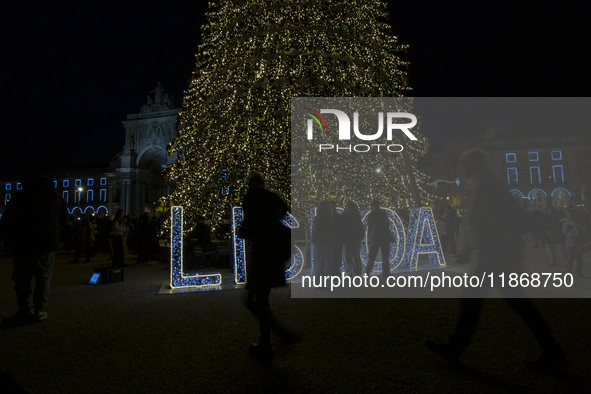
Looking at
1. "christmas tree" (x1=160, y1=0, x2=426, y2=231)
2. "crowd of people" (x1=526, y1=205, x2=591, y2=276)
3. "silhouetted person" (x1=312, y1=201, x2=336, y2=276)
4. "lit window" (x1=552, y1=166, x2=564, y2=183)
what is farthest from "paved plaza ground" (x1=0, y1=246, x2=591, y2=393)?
"lit window" (x1=552, y1=166, x2=564, y2=183)

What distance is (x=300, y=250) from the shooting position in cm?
830

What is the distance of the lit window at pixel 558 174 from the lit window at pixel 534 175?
1946 mm

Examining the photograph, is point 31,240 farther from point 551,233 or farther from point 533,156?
point 533,156

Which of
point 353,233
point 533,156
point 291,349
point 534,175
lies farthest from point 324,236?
point 533,156

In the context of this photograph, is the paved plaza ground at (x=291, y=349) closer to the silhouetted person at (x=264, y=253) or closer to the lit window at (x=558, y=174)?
the silhouetted person at (x=264, y=253)

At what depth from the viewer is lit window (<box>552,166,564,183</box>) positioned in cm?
5519

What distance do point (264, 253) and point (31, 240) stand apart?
3.59m

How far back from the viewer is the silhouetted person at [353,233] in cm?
834

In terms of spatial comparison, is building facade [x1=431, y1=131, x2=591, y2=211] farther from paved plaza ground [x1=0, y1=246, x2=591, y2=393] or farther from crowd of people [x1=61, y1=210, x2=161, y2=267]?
paved plaza ground [x1=0, y1=246, x2=591, y2=393]

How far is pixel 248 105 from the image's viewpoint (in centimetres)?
1191

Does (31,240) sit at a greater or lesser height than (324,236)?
greater

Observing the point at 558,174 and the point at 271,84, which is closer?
the point at 271,84

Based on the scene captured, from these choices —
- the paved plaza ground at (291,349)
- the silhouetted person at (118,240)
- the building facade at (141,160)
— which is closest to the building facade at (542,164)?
the building facade at (141,160)

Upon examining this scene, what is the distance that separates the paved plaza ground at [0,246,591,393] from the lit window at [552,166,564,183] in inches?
2377
